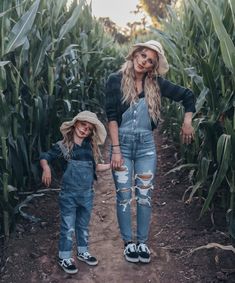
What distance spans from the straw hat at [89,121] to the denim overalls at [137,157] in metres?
0.14

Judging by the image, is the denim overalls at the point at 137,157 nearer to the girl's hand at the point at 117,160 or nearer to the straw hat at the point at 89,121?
the girl's hand at the point at 117,160

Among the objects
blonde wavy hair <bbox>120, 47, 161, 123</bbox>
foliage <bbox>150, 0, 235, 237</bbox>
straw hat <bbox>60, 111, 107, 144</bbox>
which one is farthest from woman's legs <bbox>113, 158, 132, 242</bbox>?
foliage <bbox>150, 0, 235, 237</bbox>

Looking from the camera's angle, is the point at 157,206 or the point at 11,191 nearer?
the point at 11,191

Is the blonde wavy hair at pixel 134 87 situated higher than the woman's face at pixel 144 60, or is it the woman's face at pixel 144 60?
the woman's face at pixel 144 60

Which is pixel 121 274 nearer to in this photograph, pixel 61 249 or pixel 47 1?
pixel 61 249

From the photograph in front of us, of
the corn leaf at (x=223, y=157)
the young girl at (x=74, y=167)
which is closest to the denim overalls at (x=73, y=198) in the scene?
the young girl at (x=74, y=167)

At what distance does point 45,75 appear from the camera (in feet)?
12.1

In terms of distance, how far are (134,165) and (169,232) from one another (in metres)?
0.80

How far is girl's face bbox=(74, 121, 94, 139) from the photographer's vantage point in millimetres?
2643

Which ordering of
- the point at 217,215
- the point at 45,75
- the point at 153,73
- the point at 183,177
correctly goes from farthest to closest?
the point at 183,177
the point at 45,75
the point at 217,215
the point at 153,73

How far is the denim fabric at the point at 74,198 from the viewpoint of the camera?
8.78ft

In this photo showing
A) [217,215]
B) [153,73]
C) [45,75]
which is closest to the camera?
[153,73]

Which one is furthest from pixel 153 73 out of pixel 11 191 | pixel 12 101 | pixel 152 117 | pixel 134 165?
pixel 11 191

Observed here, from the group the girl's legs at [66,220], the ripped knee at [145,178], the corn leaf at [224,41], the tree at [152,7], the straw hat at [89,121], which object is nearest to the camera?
the corn leaf at [224,41]
